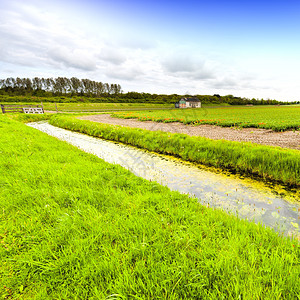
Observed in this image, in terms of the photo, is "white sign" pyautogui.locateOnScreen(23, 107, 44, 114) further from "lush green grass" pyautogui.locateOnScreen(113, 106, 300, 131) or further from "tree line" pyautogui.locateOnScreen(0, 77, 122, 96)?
"tree line" pyautogui.locateOnScreen(0, 77, 122, 96)

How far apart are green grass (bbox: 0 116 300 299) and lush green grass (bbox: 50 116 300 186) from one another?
13.8 feet

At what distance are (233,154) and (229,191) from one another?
2702mm

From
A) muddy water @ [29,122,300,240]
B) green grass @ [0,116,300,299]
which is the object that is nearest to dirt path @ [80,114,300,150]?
muddy water @ [29,122,300,240]

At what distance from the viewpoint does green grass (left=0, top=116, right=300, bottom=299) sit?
2.13m

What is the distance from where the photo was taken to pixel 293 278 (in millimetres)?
2127

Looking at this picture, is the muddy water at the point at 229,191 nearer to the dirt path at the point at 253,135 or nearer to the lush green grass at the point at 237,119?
the dirt path at the point at 253,135

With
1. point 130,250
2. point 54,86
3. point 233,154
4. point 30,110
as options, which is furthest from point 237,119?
point 54,86

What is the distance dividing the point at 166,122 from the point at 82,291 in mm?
23121

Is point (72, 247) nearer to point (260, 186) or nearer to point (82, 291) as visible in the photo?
point (82, 291)

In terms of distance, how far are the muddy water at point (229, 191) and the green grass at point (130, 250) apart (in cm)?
115

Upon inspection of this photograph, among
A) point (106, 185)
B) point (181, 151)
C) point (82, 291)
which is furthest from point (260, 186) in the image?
point (82, 291)

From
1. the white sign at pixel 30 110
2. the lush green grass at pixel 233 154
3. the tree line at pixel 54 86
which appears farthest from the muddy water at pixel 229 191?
the tree line at pixel 54 86

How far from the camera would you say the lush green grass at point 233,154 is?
627 centimetres

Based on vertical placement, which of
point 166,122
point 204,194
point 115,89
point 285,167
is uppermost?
point 115,89
